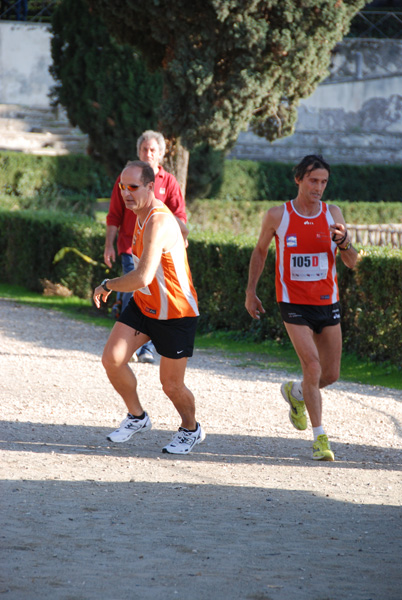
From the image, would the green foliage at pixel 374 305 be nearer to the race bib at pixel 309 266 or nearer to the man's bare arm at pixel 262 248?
the man's bare arm at pixel 262 248

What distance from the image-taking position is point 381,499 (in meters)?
4.82

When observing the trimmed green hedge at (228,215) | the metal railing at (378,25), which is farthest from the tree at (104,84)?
the metal railing at (378,25)

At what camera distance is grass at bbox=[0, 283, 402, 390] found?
29.0 ft

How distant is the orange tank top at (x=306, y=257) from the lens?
5727mm

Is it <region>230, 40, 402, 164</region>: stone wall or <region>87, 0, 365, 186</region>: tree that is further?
<region>230, 40, 402, 164</region>: stone wall

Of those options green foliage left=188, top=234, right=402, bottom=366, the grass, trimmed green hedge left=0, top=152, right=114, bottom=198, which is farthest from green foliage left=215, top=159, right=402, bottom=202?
green foliage left=188, top=234, right=402, bottom=366

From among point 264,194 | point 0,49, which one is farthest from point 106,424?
point 0,49

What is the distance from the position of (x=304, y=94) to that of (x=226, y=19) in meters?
2.06

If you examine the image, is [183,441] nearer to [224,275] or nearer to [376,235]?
[224,275]

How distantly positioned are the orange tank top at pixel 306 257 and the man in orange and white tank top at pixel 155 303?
2.25ft

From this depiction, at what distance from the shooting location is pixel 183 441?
223 inches

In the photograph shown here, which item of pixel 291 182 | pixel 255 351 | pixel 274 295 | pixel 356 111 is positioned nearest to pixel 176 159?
pixel 274 295

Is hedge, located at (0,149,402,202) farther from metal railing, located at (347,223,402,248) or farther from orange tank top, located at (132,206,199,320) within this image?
orange tank top, located at (132,206,199,320)

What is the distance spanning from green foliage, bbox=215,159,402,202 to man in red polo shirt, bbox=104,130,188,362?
63.6 ft
